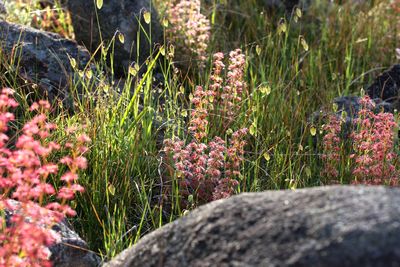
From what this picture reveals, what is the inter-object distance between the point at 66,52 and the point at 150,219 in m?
1.51

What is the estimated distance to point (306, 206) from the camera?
223cm

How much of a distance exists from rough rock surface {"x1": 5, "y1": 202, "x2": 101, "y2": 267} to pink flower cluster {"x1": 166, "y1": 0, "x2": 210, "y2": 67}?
242 centimetres

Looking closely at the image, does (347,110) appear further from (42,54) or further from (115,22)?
(42,54)

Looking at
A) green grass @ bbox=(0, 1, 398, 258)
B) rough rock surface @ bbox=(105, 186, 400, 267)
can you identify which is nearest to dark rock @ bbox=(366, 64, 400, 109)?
green grass @ bbox=(0, 1, 398, 258)

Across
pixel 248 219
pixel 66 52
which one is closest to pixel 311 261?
pixel 248 219

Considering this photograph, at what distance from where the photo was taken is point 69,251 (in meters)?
3.17

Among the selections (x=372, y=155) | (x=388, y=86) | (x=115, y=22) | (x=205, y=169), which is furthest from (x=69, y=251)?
(x=388, y=86)

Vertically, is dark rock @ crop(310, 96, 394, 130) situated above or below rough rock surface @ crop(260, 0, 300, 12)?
below

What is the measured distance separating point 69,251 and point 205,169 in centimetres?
107

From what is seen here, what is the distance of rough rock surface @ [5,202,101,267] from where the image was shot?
3129mm

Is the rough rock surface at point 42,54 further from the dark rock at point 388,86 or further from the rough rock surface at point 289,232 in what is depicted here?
the rough rock surface at point 289,232

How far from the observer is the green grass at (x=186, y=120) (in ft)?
12.5

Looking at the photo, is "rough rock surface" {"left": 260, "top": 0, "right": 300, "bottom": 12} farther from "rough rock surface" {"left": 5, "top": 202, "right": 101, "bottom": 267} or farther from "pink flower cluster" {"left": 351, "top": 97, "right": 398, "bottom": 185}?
"rough rock surface" {"left": 5, "top": 202, "right": 101, "bottom": 267}

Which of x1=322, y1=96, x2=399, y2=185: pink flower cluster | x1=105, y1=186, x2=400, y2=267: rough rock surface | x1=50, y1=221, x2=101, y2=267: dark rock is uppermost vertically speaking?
x1=105, y1=186, x2=400, y2=267: rough rock surface
